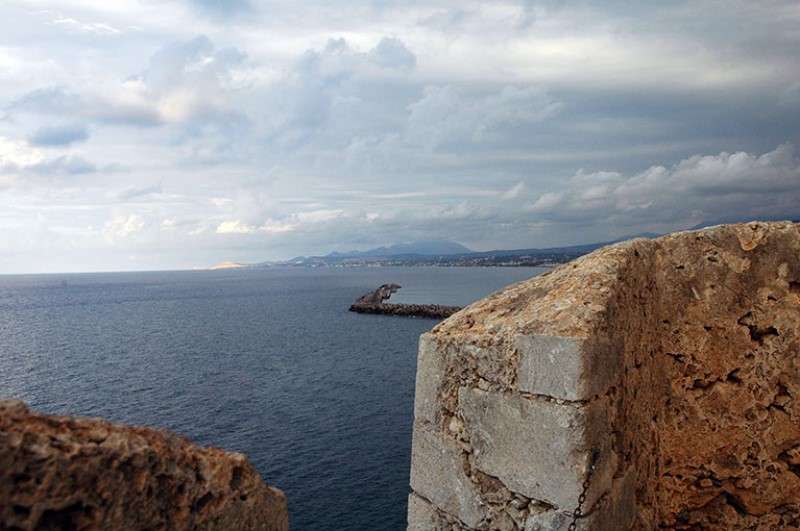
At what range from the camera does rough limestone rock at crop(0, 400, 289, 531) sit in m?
2.23

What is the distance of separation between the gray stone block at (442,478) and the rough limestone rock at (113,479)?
1.59m

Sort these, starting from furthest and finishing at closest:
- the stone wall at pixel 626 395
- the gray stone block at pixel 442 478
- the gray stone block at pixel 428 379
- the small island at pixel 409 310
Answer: the small island at pixel 409 310 < the gray stone block at pixel 428 379 < the gray stone block at pixel 442 478 < the stone wall at pixel 626 395

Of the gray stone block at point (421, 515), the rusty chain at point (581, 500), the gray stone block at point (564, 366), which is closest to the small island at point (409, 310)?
the gray stone block at point (421, 515)

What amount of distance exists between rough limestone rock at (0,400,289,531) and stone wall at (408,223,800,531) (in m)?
1.67

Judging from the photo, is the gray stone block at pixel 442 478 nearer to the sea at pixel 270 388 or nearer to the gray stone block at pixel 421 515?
the gray stone block at pixel 421 515

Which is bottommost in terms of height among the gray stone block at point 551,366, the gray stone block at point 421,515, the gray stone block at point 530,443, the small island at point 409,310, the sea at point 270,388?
the sea at point 270,388

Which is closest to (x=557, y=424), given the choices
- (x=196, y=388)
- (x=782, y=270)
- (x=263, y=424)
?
(x=782, y=270)

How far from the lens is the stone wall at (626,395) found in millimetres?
3834

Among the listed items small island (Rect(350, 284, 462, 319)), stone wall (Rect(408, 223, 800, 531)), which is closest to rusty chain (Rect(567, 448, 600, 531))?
stone wall (Rect(408, 223, 800, 531))

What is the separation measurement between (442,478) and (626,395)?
1.49m

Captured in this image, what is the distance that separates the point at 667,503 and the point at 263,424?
104 feet

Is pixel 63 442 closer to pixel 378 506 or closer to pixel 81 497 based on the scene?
pixel 81 497

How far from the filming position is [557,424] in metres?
3.76

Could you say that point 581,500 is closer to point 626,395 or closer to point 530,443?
point 530,443
